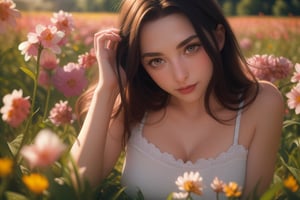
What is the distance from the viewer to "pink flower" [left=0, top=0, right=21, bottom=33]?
4.95ft

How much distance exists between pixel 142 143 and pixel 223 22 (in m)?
0.48

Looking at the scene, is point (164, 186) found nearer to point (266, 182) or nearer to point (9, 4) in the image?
point (266, 182)

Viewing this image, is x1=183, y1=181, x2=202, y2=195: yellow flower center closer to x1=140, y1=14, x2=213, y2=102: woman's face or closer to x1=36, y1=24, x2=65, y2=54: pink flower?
x1=140, y1=14, x2=213, y2=102: woman's face

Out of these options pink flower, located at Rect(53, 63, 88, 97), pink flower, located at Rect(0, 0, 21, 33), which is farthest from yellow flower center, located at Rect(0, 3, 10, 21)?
pink flower, located at Rect(53, 63, 88, 97)

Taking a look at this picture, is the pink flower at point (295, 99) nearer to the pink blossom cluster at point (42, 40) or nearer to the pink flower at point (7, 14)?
the pink blossom cluster at point (42, 40)

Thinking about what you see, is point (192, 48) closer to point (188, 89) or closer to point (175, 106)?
point (188, 89)

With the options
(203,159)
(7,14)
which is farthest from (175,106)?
→ (7,14)

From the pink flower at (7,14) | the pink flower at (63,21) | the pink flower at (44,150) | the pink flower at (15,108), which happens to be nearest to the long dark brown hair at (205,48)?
the pink flower at (63,21)

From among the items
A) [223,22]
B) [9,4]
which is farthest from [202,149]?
[9,4]

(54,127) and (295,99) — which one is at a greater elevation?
(295,99)

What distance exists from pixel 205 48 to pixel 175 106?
0.35m

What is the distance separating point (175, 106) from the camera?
6.36 feet

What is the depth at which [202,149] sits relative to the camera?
5.93 feet

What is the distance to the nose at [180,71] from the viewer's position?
158 centimetres
